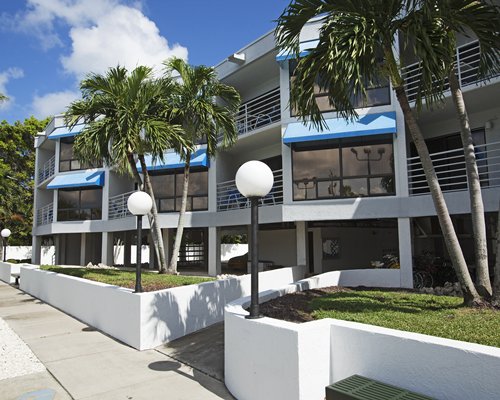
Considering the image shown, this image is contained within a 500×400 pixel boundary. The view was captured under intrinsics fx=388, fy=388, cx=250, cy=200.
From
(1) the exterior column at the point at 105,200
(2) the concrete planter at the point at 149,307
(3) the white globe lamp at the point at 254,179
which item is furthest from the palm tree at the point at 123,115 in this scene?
(1) the exterior column at the point at 105,200

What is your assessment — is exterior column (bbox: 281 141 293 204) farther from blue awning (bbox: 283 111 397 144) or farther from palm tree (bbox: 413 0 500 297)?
palm tree (bbox: 413 0 500 297)

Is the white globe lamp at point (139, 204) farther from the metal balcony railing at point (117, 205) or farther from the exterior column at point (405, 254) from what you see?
the metal balcony railing at point (117, 205)

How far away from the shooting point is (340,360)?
4.49 meters

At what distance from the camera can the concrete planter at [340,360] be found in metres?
3.46

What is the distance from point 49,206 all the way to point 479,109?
26.3m

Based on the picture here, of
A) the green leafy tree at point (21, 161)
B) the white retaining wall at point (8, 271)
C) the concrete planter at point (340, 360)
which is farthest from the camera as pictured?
the green leafy tree at point (21, 161)

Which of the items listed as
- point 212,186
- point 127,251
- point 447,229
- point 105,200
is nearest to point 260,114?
point 212,186

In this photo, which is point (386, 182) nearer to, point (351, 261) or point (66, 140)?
point (351, 261)

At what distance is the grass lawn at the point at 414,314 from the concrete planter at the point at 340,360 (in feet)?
2.90

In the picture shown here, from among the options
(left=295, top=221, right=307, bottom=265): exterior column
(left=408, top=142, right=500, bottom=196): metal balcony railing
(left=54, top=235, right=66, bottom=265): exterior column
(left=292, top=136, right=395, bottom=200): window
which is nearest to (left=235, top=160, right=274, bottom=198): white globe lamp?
(left=408, top=142, right=500, bottom=196): metal balcony railing

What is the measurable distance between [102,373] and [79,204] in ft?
66.0

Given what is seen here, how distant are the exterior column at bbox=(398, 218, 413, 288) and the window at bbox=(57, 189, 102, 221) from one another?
58.6 ft

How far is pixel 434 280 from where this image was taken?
42.7 feet

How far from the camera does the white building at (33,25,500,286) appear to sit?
13.1m
